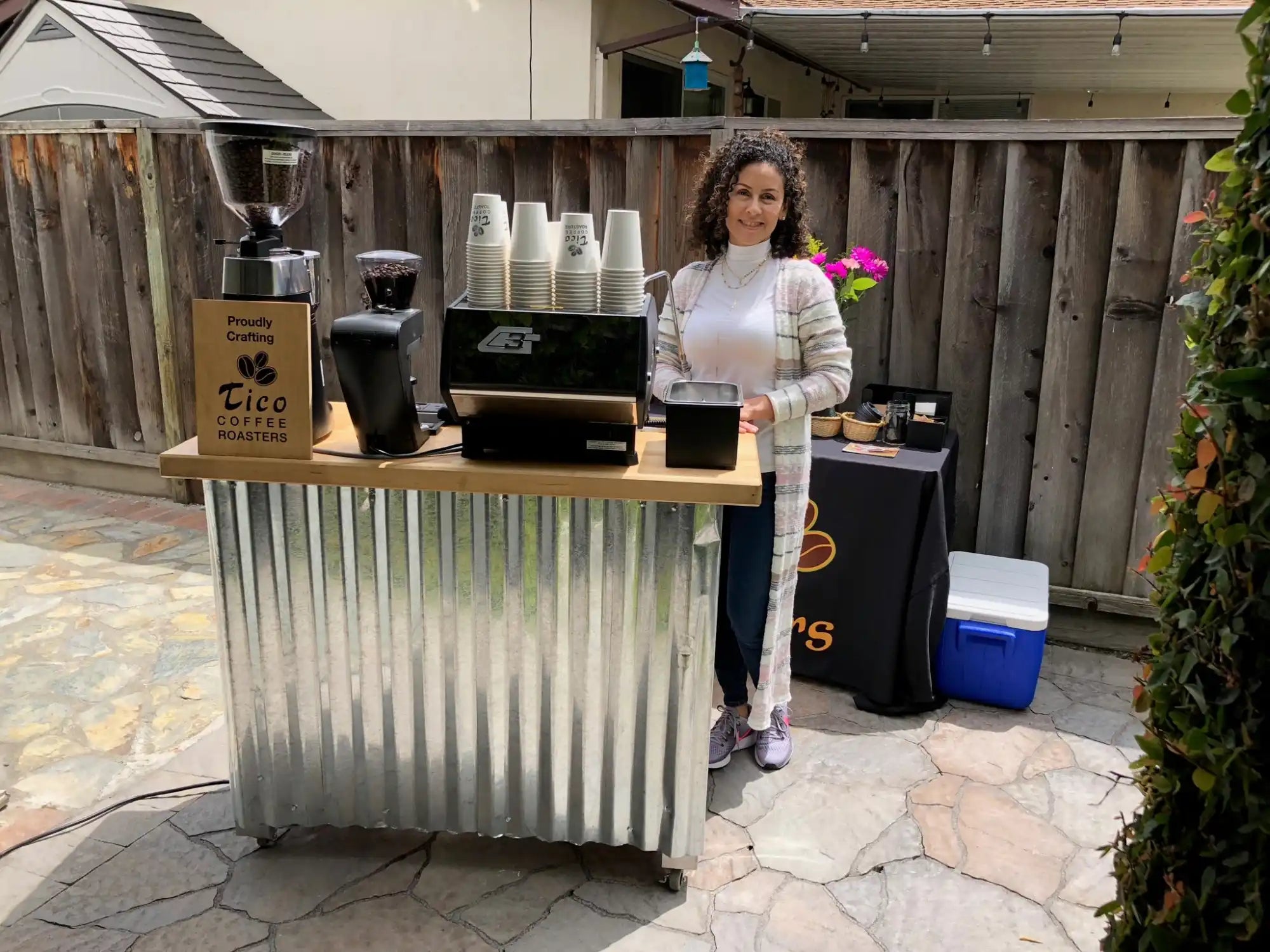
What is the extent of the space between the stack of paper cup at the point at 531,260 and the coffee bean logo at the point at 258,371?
1.80 ft

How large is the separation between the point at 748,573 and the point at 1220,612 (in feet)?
4.68

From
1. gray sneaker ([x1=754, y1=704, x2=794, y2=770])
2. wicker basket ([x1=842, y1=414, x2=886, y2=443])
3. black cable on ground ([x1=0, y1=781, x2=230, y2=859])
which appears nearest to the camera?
black cable on ground ([x1=0, y1=781, x2=230, y2=859])

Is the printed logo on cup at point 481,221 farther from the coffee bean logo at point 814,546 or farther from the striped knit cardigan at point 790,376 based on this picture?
the coffee bean logo at point 814,546

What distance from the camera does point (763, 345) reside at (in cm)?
252

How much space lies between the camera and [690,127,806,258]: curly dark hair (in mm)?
2547

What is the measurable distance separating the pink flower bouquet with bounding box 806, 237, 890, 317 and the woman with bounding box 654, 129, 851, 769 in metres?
0.70

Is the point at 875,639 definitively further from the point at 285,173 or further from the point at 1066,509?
the point at 285,173

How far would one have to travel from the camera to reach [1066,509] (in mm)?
3633

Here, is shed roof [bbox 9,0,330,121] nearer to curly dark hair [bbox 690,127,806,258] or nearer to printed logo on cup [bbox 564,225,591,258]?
curly dark hair [bbox 690,127,806,258]

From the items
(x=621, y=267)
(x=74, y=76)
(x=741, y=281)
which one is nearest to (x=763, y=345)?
(x=741, y=281)

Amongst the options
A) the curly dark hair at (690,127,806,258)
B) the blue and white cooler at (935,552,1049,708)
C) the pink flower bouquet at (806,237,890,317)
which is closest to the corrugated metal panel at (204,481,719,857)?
the curly dark hair at (690,127,806,258)

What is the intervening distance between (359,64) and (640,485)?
5.75 m

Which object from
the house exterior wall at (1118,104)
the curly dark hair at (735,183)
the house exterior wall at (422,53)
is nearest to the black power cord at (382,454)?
the curly dark hair at (735,183)

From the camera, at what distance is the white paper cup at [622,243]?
204 centimetres
